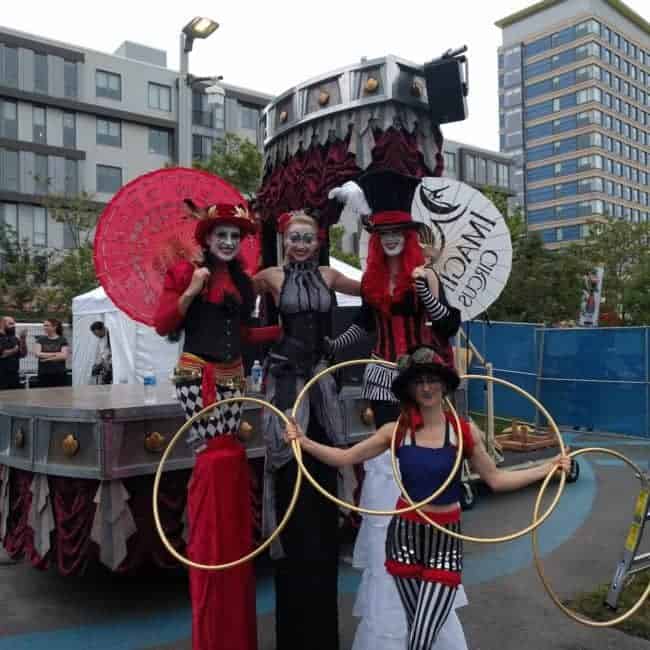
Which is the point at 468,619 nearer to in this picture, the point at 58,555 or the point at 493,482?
the point at 493,482

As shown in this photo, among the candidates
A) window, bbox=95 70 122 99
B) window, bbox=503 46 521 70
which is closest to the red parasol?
window, bbox=95 70 122 99

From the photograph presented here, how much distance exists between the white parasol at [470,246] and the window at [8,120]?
35.7m

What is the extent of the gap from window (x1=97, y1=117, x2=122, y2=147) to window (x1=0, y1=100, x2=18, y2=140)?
4.05 m

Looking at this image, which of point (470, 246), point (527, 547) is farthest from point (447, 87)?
point (527, 547)

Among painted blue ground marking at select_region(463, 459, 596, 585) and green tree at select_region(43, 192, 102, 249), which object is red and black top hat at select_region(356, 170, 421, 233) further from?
green tree at select_region(43, 192, 102, 249)

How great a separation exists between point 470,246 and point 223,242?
1385 millimetres

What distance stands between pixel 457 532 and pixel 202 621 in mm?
1325

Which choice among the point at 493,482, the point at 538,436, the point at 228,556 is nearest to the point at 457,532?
the point at 493,482

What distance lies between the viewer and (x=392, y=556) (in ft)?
9.18

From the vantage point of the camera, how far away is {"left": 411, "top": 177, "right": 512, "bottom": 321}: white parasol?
3.85 meters

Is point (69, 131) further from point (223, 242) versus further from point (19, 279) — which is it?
point (223, 242)

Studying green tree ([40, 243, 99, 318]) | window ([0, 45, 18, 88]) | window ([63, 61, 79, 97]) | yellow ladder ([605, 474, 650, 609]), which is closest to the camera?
yellow ladder ([605, 474, 650, 609])

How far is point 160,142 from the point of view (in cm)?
3884

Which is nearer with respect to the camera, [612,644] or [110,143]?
[612,644]
